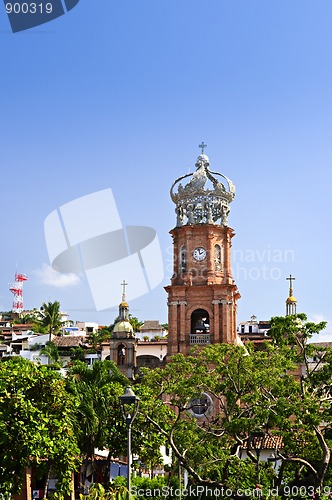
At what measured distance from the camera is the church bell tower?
4444 cm

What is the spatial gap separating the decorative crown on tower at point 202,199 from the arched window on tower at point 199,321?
583cm

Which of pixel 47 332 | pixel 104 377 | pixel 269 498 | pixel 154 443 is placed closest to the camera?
pixel 269 498

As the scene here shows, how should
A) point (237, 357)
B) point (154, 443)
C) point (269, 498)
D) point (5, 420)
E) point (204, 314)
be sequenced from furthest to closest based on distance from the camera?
point (204, 314) < point (154, 443) < point (237, 357) < point (269, 498) < point (5, 420)

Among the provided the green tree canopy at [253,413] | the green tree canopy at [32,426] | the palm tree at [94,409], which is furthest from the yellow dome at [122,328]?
the green tree canopy at [32,426]

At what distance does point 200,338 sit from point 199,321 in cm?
178

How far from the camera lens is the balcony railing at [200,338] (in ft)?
145

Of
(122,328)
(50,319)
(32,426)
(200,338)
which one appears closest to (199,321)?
(200,338)

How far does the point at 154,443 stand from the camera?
32.8 metres

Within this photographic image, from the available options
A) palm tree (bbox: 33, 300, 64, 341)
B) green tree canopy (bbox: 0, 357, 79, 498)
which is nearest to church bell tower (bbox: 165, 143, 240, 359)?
green tree canopy (bbox: 0, 357, 79, 498)

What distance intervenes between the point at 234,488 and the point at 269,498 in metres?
2.05

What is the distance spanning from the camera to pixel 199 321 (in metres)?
45.9

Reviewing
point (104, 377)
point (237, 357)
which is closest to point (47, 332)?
point (104, 377)

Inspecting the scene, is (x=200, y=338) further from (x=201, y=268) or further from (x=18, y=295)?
(x=18, y=295)

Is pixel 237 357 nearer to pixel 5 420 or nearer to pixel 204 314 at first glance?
pixel 5 420
